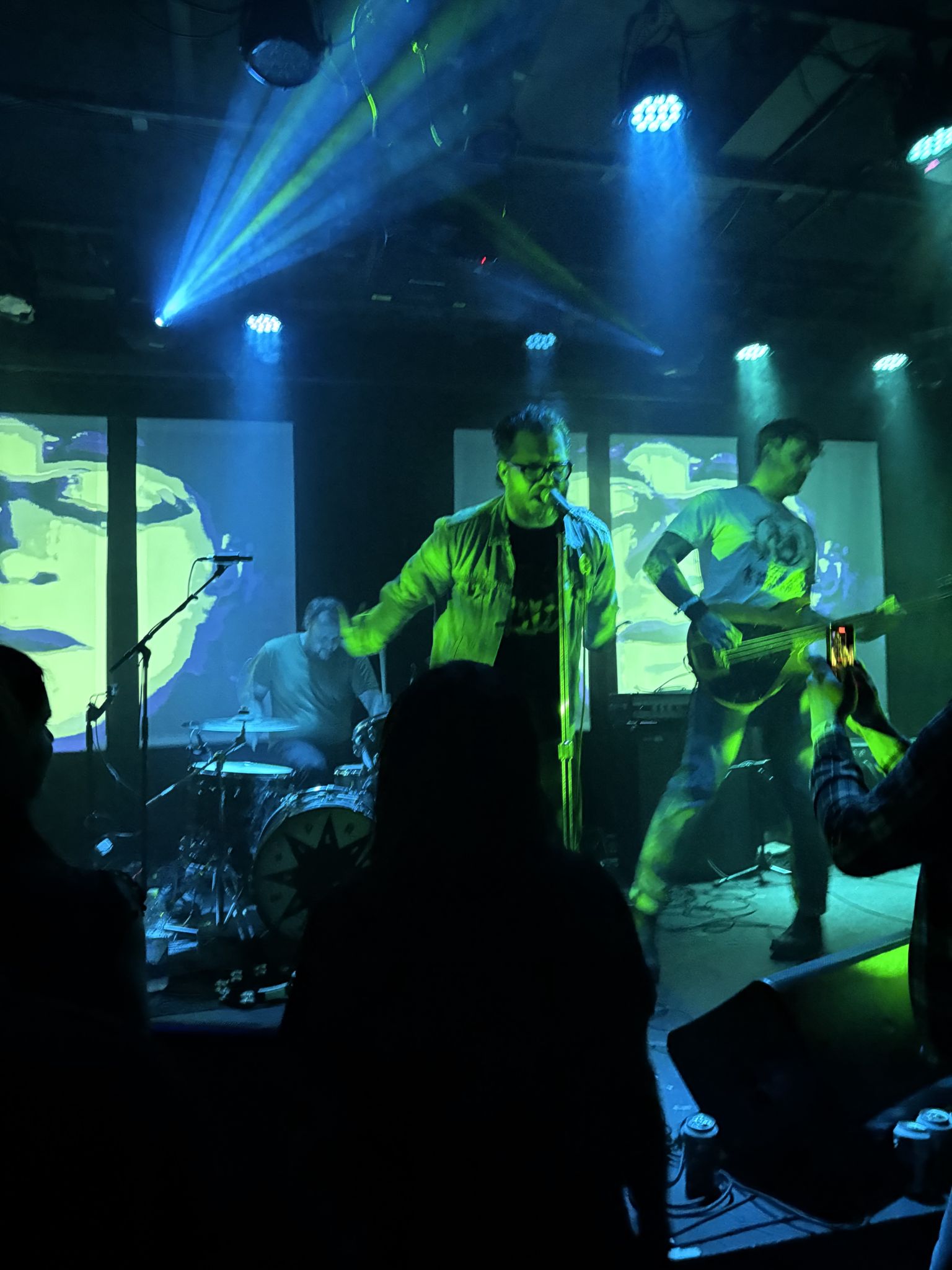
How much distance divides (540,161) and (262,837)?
165 inches

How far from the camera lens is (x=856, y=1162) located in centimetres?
217

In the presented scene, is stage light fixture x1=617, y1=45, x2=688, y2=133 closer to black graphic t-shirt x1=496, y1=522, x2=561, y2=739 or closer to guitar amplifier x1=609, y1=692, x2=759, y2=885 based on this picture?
black graphic t-shirt x1=496, y1=522, x2=561, y2=739

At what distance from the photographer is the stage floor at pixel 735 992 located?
2039 millimetres

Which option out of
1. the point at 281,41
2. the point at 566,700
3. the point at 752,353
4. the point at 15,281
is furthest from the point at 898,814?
the point at 752,353

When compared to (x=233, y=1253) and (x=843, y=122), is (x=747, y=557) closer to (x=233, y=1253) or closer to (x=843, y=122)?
(x=843, y=122)

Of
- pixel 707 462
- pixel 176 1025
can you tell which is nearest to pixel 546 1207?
pixel 176 1025

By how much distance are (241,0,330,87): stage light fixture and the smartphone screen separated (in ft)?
11.0

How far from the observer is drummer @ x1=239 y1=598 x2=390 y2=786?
5.90 metres

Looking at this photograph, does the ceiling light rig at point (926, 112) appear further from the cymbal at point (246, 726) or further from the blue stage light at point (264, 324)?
the cymbal at point (246, 726)

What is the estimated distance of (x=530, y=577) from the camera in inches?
165

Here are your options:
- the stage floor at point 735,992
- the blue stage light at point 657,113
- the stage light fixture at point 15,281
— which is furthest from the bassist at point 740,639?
the stage light fixture at point 15,281

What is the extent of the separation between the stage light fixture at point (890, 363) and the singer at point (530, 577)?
405cm

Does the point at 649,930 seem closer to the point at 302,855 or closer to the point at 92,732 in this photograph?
the point at 302,855

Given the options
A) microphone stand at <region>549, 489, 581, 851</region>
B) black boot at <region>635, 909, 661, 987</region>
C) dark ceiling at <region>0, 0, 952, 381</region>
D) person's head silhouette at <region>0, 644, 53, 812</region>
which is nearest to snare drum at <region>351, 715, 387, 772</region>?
microphone stand at <region>549, 489, 581, 851</region>
